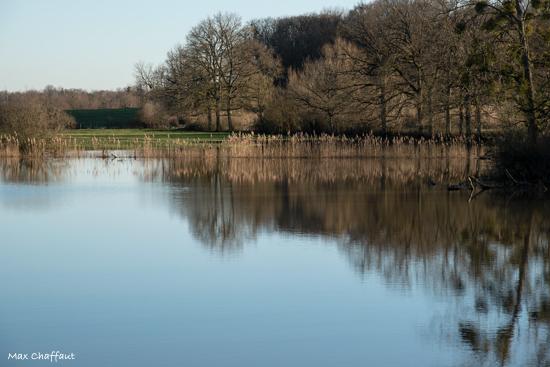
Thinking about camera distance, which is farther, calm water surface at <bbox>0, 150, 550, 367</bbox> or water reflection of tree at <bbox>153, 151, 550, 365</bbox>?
water reflection of tree at <bbox>153, 151, 550, 365</bbox>

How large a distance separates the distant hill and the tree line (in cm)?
216

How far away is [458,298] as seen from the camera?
9094 millimetres

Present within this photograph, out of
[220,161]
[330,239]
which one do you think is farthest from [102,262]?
[220,161]

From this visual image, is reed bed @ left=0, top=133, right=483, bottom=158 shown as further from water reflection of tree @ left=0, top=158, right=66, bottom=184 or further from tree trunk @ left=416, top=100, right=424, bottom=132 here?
tree trunk @ left=416, top=100, right=424, bottom=132

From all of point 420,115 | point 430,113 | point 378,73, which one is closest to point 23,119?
point 378,73

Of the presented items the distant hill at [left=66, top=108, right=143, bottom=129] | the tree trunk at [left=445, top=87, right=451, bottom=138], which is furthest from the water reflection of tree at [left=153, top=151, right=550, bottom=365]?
the distant hill at [left=66, top=108, right=143, bottom=129]

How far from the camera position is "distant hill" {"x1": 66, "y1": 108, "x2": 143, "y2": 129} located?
5972 cm

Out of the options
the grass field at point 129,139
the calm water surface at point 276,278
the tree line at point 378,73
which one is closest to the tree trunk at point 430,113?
the tree line at point 378,73

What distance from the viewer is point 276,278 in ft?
32.9

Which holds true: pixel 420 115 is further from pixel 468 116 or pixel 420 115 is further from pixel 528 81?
pixel 528 81

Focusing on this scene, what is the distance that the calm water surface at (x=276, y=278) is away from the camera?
283 inches

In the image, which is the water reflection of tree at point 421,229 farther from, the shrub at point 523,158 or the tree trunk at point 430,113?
the tree trunk at point 430,113

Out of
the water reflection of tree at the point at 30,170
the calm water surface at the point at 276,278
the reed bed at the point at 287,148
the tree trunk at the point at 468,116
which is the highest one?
the tree trunk at the point at 468,116

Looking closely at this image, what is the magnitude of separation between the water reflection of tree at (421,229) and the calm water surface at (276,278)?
0.04 meters
